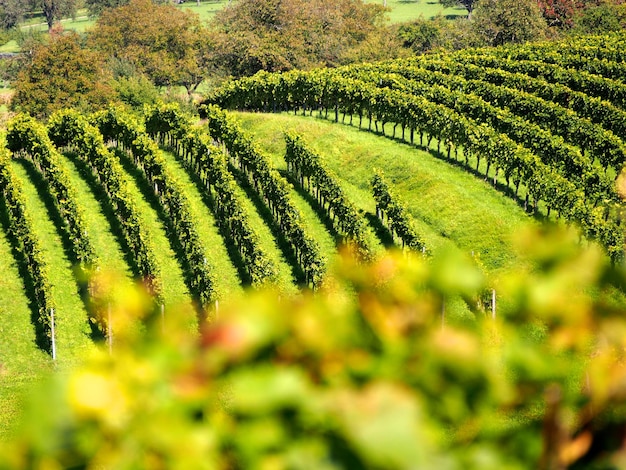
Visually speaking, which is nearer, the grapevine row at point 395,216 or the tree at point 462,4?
the grapevine row at point 395,216

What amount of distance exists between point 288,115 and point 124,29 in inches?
1753

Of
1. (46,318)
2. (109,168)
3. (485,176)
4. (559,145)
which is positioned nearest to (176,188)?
(109,168)

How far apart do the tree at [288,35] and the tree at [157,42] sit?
3.49 m

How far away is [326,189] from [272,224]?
10.6 feet

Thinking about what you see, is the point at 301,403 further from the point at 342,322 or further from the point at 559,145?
the point at 559,145

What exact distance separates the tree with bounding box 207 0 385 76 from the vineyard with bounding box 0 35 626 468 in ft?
55.6

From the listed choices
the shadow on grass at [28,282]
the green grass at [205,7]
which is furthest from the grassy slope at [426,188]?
the green grass at [205,7]

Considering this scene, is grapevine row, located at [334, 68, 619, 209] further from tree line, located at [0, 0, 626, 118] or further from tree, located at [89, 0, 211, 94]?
tree, located at [89, 0, 211, 94]

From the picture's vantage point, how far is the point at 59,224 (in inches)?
1483

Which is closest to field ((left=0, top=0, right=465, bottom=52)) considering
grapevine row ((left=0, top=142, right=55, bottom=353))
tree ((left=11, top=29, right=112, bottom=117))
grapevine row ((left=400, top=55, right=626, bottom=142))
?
tree ((left=11, top=29, right=112, bottom=117))

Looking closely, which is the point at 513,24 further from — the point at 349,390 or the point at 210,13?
the point at 349,390

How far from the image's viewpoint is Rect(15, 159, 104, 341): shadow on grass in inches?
1217

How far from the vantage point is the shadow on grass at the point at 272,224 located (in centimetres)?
3416

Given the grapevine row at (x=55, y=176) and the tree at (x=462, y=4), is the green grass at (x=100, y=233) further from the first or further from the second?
the tree at (x=462, y=4)
